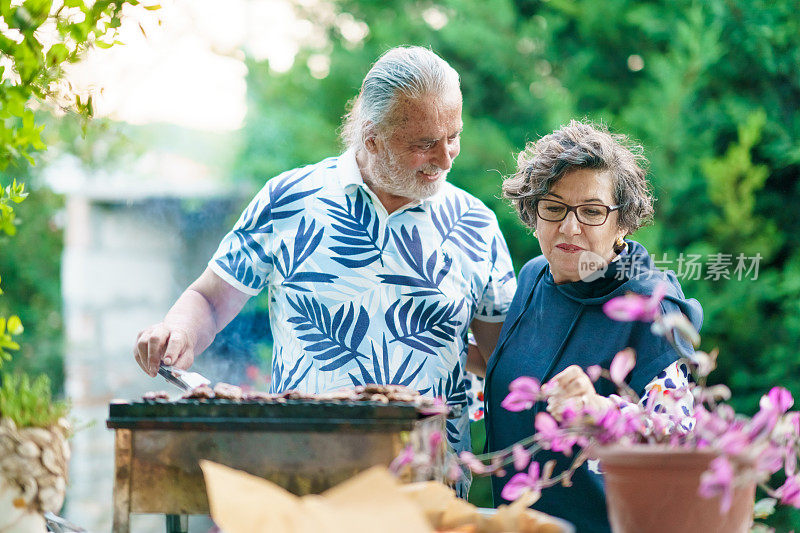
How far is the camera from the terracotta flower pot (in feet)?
4.00

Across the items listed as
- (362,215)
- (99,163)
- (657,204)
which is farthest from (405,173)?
(99,163)

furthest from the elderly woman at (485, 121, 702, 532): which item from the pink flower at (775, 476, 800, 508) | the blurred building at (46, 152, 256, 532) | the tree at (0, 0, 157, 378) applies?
the blurred building at (46, 152, 256, 532)

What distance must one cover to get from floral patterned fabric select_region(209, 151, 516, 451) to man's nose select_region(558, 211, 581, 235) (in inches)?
17.0

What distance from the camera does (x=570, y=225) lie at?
86.1 inches

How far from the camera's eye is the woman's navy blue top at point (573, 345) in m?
2.05

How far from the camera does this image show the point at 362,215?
99.4 inches

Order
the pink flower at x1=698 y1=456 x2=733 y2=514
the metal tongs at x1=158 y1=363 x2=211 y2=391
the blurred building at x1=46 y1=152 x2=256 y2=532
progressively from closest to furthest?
the pink flower at x1=698 y1=456 x2=733 y2=514
the metal tongs at x1=158 y1=363 x2=211 y2=391
the blurred building at x1=46 y1=152 x2=256 y2=532

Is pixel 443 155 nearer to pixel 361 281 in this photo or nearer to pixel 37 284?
pixel 361 281

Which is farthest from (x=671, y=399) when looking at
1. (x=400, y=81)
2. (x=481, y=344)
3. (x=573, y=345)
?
(x=400, y=81)

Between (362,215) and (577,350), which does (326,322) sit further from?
(577,350)

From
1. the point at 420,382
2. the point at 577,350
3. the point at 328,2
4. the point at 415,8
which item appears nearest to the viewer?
the point at 577,350

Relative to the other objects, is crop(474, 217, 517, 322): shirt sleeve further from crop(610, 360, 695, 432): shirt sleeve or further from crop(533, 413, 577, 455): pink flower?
crop(533, 413, 577, 455): pink flower

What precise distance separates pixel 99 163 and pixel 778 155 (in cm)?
572

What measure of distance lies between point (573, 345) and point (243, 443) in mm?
1013
